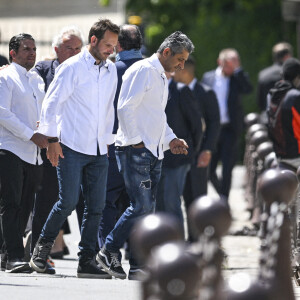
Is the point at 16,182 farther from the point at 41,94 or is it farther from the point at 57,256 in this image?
the point at 57,256

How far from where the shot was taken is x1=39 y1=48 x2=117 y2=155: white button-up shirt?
25.4ft

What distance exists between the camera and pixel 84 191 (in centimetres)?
808

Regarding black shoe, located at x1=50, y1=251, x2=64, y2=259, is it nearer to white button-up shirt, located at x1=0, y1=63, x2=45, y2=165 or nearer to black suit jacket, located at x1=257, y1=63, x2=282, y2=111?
white button-up shirt, located at x1=0, y1=63, x2=45, y2=165

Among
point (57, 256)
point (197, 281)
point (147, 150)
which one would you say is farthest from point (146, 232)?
point (57, 256)

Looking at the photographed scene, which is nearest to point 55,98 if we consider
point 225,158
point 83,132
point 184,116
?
point 83,132

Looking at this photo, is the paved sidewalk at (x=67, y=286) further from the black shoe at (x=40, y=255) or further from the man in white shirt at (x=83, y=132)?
the man in white shirt at (x=83, y=132)

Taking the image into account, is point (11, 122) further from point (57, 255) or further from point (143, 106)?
point (57, 255)

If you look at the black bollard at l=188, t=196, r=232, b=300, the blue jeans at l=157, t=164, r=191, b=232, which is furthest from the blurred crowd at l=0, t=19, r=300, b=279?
the black bollard at l=188, t=196, r=232, b=300

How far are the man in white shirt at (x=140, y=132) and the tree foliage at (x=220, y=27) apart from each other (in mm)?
15635

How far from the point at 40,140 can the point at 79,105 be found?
0.37 meters

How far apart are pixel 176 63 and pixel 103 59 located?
0.54 metres

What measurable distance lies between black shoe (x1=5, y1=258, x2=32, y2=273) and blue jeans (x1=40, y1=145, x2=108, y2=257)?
0.85 feet

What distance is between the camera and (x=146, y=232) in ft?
15.2

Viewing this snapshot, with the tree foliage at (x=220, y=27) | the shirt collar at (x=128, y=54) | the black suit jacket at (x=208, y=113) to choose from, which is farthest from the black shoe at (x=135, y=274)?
the tree foliage at (x=220, y=27)
